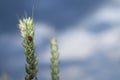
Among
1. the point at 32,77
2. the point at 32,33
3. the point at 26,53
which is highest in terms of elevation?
the point at 32,33

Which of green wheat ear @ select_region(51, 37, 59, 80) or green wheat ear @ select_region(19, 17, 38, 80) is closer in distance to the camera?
green wheat ear @ select_region(19, 17, 38, 80)

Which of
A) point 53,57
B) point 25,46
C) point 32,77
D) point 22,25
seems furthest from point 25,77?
point 53,57

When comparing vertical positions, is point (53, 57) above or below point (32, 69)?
above

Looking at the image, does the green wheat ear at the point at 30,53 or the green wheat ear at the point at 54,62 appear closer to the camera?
the green wheat ear at the point at 30,53

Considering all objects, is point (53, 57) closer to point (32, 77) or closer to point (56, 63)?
point (56, 63)

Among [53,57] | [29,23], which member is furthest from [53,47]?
[29,23]

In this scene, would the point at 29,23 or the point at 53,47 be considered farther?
the point at 53,47

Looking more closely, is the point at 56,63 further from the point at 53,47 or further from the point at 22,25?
the point at 22,25

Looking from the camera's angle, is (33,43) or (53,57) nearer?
(33,43)

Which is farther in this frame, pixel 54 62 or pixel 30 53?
pixel 54 62
